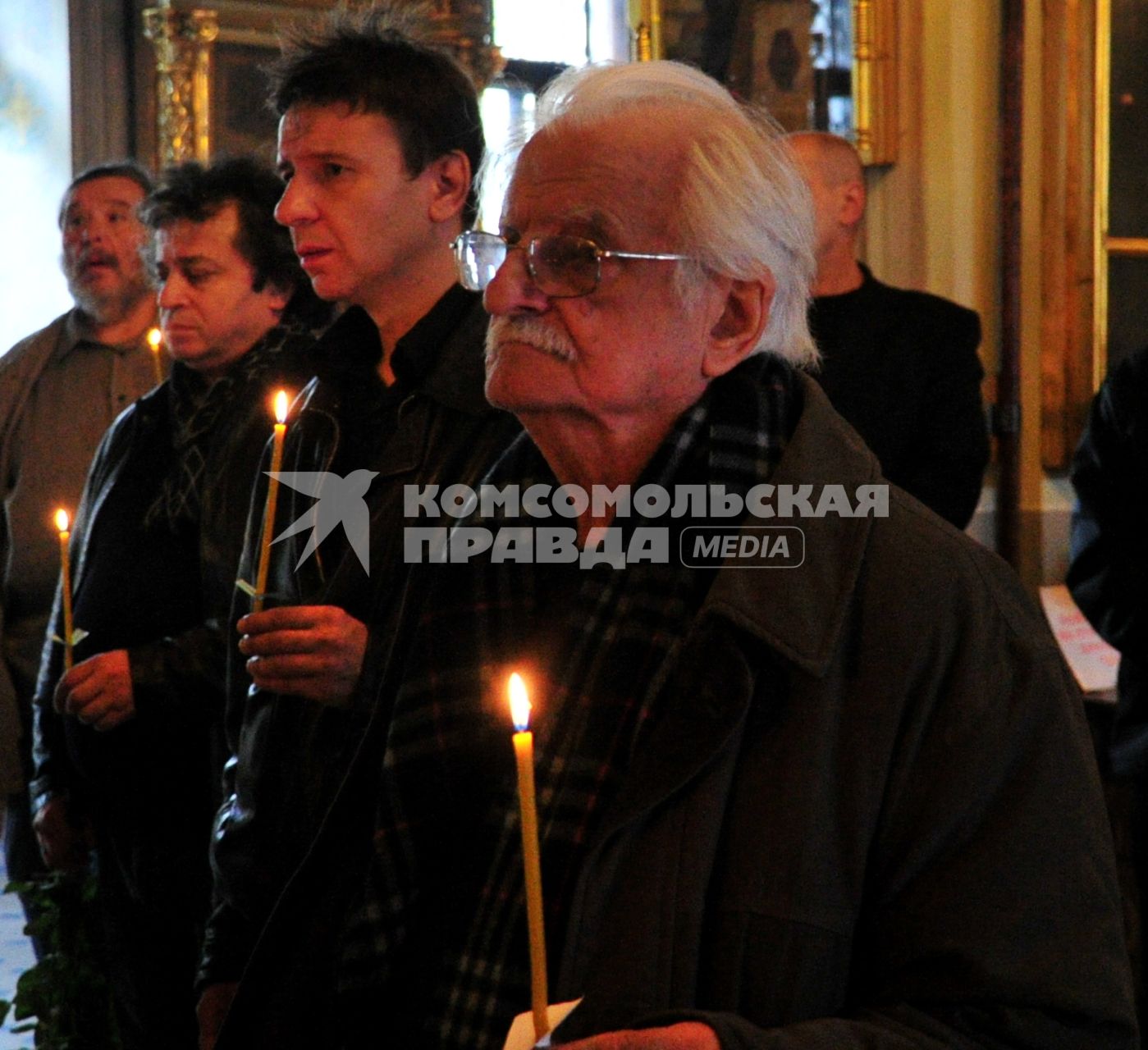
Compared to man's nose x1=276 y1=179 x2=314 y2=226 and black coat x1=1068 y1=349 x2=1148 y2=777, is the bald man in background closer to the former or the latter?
black coat x1=1068 y1=349 x2=1148 y2=777

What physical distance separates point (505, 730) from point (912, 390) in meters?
2.18

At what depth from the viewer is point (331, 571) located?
2.20 meters

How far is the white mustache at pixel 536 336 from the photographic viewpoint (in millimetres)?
1648

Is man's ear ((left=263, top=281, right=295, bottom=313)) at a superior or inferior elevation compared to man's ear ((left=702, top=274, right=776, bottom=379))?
superior

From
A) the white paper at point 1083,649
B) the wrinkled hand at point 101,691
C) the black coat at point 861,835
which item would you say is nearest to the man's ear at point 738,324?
the black coat at point 861,835

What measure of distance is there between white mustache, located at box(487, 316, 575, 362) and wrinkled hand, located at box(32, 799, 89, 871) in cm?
167

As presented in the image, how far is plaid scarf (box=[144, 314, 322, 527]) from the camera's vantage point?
2748 mm

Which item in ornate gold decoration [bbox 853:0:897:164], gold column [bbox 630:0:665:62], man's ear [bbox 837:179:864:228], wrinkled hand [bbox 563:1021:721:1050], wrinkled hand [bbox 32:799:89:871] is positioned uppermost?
gold column [bbox 630:0:665:62]

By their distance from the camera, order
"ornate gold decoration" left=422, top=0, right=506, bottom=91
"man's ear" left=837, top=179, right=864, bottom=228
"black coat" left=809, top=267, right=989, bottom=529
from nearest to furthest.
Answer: "black coat" left=809, top=267, right=989, bottom=529 → "man's ear" left=837, top=179, right=864, bottom=228 → "ornate gold decoration" left=422, top=0, right=506, bottom=91

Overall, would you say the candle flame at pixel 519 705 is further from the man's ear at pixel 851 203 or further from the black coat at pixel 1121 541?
the man's ear at pixel 851 203

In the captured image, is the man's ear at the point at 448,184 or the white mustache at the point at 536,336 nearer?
the white mustache at the point at 536,336

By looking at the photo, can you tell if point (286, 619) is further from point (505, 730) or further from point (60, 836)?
point (60, 836)

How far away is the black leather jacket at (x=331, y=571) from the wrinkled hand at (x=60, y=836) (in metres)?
0.77

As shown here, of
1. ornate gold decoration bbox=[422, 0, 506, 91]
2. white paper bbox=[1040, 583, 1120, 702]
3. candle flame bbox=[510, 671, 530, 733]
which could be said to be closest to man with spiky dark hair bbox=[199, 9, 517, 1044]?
candle flame bbox=[510, 671, 530, 733]
